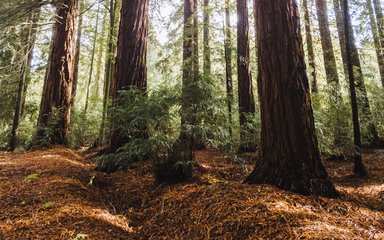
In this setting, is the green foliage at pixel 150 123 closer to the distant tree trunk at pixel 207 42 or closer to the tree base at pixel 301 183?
the tree base at pixel 301 183

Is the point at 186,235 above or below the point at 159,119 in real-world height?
below

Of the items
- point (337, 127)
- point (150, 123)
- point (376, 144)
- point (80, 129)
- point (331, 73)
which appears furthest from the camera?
point (80, 129)

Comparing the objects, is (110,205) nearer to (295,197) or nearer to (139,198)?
(139,198)

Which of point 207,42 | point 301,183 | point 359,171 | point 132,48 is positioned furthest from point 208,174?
point 207,42

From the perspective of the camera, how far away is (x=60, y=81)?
293 inches

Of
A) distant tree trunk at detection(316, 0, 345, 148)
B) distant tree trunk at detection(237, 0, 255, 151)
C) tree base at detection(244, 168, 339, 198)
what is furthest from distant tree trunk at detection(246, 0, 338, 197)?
distant tree trunk at detection(237, 0, 255, 151)

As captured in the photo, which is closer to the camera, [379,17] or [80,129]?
[80,129]

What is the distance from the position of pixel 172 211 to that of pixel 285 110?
1.60m

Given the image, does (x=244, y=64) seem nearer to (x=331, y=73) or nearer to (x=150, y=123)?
(x=331, y=73)

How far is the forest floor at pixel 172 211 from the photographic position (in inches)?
78.5

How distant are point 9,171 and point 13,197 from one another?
148 cm

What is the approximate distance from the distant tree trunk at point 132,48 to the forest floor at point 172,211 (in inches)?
84.2

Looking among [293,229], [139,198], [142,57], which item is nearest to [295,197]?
[293,229]

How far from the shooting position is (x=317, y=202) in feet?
8.22
